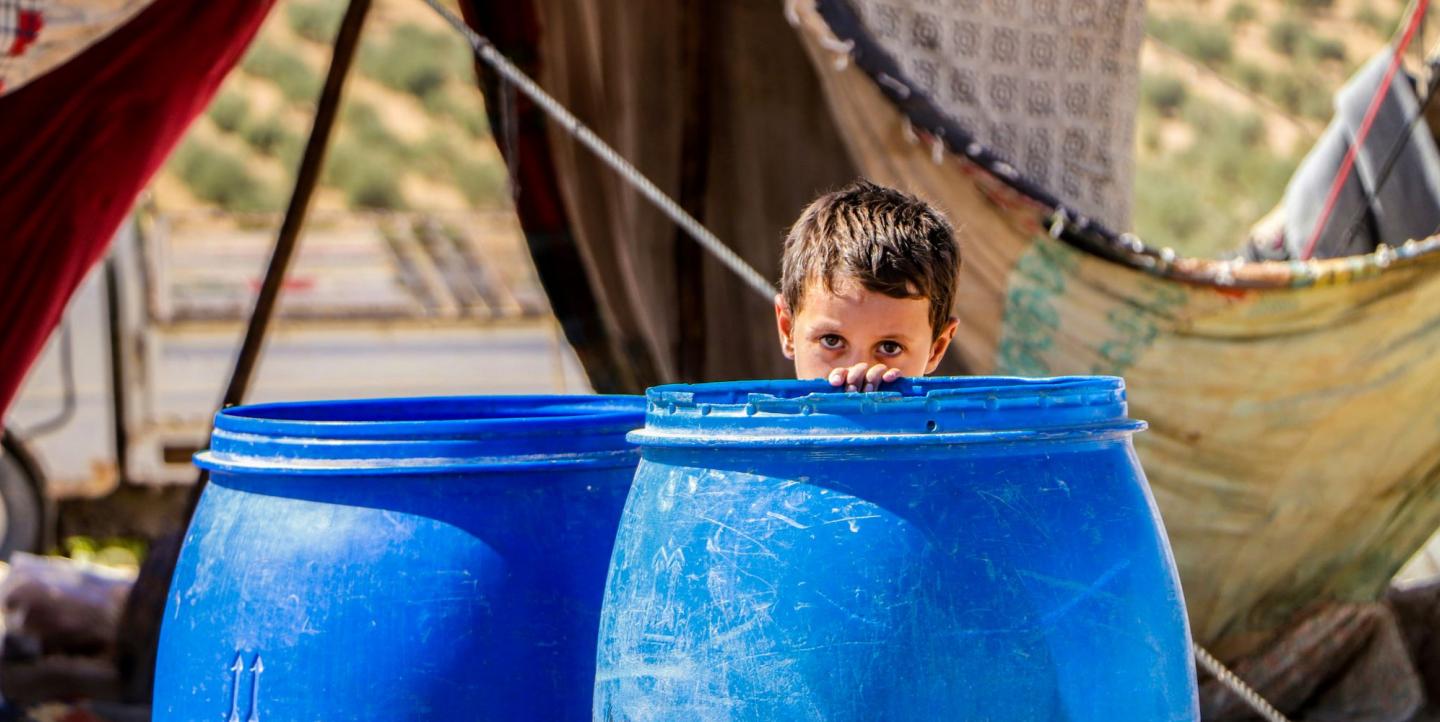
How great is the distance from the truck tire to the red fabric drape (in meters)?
4.34

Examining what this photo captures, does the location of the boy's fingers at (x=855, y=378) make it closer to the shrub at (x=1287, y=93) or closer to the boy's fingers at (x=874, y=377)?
the boy's fingers at (x=874, y=377)

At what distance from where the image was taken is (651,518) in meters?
1.60

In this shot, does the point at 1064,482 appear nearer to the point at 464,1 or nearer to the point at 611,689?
the point at 611,689

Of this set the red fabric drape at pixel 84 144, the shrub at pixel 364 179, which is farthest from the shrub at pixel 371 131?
the red fabric drape at pixel 84 144

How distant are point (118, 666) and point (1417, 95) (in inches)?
157

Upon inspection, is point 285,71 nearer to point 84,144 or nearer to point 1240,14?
point 1240,14

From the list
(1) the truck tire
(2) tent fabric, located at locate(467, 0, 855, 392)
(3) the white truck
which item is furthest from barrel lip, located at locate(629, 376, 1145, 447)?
(1) the truck tire

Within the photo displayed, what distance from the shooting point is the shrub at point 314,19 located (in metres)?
25.0

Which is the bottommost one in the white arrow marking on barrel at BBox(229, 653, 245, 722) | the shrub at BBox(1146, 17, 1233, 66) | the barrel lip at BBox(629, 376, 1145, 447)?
the white arrow marking on barrel at BBox(229, 653, 245, 722)

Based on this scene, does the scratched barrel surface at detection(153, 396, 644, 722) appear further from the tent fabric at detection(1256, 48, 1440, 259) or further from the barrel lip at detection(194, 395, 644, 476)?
the tent fabric at detection(1256, 48, 1440, 259)

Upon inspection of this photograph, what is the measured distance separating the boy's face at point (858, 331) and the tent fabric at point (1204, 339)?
4.78ft

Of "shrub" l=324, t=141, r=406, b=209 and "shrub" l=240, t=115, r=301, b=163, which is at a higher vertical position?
"shrub" l=240, t=115, r=301, b=163

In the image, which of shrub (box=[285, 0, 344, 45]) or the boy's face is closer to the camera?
the boy's face

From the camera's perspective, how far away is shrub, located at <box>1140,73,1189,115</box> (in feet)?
80.7
